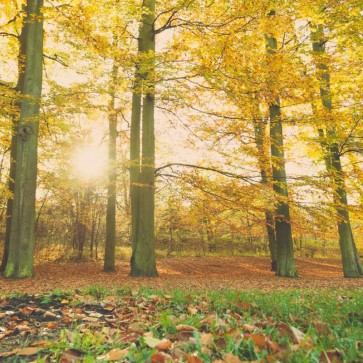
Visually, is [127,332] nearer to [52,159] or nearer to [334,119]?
[334,119]

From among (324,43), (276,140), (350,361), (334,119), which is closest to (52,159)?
(276,140)

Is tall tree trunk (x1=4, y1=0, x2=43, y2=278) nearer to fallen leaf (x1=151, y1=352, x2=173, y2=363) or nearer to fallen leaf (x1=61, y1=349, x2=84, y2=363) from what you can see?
fallen leaf (x1=61, y1=349, x2=84, y2=363)

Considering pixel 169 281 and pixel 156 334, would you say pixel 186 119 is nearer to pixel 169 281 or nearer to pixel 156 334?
pixel 169 281

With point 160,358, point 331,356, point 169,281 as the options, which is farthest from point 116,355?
point 169,281

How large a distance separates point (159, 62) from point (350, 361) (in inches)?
304

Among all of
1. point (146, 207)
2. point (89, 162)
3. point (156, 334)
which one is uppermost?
point (89, 162)

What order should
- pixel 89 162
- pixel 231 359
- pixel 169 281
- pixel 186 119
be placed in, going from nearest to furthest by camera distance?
pixel 231 359, pixel 169 281, pixel 186 119, pixel 89 162

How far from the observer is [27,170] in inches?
340

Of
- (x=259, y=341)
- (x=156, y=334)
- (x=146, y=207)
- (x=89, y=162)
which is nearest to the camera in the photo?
(x=259, y=341)

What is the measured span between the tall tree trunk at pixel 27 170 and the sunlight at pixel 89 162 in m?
2.18

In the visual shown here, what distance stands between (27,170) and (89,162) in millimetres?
4881

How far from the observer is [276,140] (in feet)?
37.2

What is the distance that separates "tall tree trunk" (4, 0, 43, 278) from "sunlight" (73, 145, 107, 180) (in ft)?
7.15

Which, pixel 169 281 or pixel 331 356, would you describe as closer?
pixel 331 356
